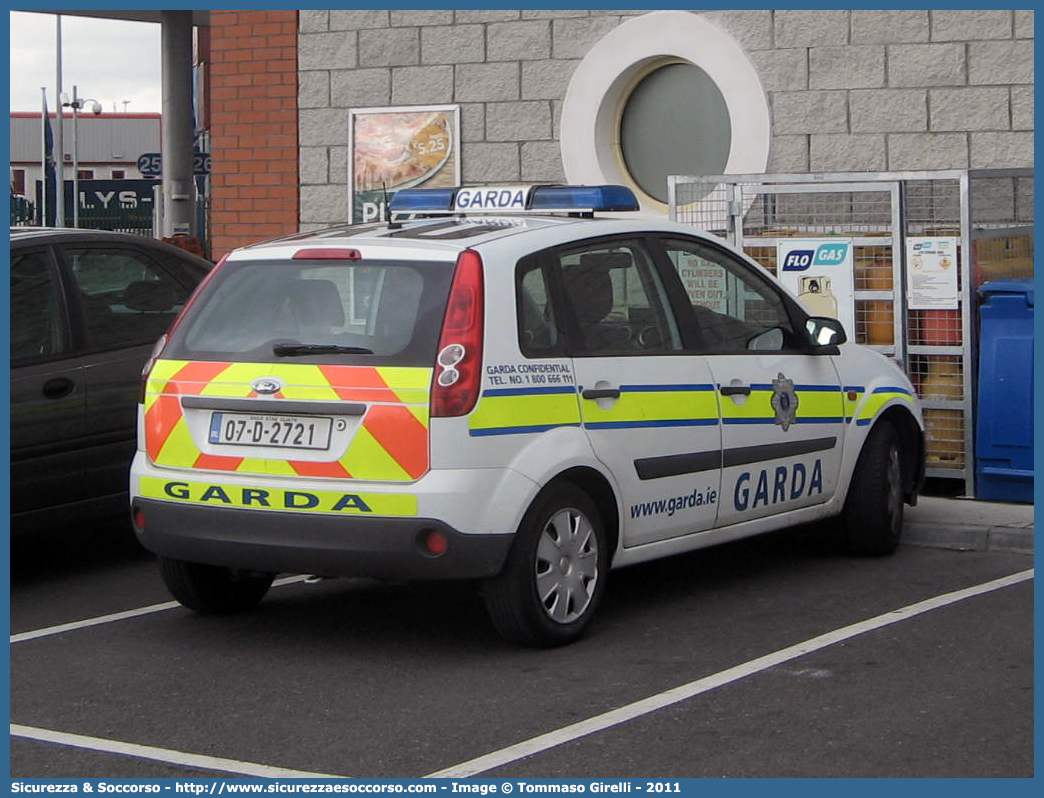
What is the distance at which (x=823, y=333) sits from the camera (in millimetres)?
7484

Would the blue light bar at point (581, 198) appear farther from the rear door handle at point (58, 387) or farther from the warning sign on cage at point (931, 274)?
the warning sign on cage at point (931, 274)

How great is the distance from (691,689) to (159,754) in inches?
68.6

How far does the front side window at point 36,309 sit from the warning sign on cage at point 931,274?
449 cm

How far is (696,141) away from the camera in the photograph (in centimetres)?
1217

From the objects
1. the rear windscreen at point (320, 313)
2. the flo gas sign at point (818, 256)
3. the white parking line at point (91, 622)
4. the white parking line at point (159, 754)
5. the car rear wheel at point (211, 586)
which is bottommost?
the white parking line at point (159, 754)

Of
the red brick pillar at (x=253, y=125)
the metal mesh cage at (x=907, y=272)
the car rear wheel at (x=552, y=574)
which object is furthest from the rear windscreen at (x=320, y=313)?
the red brick pillar at (x=253, y=125)

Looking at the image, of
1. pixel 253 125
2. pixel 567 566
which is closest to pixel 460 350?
pixel 567 566

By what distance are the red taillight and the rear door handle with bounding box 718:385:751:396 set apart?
4.68 ft

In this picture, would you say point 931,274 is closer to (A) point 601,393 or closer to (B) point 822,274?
(B) point 822,274

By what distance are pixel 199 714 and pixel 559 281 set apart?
6.91ft

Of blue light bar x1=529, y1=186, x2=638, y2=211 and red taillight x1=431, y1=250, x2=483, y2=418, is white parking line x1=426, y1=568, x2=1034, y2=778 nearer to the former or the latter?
red taillight x1=431, y1=250, x2=483, y2=418

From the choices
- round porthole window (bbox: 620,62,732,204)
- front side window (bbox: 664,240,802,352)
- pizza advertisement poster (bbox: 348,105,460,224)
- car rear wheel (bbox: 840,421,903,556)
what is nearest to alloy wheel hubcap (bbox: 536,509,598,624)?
front side window (bbox: 664,240,802,352)

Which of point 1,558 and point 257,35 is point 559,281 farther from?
point 257,35

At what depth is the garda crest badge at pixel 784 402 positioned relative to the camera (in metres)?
7.24
